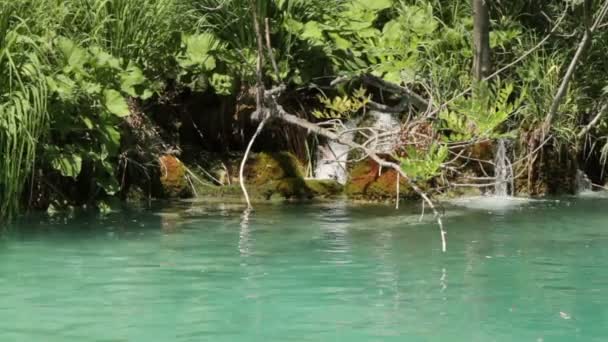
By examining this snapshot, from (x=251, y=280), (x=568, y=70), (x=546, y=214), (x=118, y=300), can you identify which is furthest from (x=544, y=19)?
(x=118, y=300)

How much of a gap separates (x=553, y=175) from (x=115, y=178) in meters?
4.42

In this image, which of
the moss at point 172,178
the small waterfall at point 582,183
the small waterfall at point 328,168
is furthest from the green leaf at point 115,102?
the small waterfall at point 582,183

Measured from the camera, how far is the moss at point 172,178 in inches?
368

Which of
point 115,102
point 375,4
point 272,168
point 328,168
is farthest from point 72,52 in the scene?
point 328,168

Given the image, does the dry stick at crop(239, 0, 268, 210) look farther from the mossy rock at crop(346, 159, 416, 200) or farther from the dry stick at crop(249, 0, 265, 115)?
the mossy rock at crop(346, 159, 416, 200)

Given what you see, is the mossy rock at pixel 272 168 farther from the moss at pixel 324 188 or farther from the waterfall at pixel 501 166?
the waterfall at pixel 501 166

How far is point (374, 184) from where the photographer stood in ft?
31.2

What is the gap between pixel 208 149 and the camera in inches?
409

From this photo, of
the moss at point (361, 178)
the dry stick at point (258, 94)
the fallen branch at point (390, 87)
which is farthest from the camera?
the fallen branch at point (390, 87)

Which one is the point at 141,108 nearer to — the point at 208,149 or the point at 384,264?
the point at 208,149

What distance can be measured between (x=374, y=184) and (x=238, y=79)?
5.14 feet

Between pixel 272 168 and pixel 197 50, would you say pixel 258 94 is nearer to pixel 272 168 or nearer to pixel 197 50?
pixel 197 50

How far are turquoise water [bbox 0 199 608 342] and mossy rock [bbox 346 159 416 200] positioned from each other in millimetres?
1225

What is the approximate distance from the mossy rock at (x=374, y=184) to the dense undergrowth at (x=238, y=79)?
61 cm
